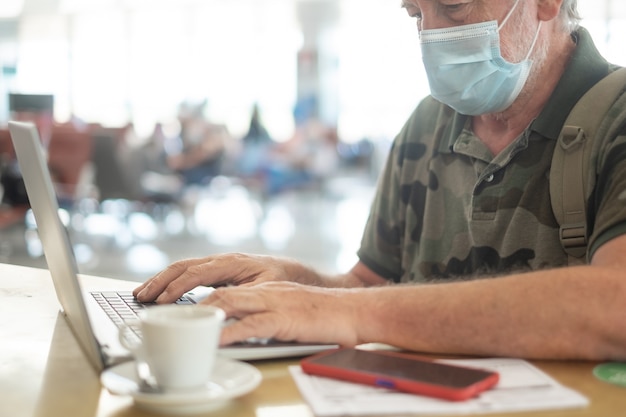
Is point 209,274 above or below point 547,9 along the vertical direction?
below

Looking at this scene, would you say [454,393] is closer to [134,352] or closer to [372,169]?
[134,352]

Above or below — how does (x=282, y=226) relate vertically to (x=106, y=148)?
below

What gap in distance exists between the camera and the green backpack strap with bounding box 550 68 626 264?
4.04 feet

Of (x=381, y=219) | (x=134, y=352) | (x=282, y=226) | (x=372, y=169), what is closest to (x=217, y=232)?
(x=282, y=226)

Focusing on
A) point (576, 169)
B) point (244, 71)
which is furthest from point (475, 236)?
point (244, 71)

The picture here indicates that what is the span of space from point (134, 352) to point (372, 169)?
38.0ft

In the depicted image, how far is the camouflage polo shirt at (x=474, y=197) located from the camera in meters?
1.36

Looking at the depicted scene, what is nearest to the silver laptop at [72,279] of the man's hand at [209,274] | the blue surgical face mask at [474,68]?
the man's hand at [209,274]

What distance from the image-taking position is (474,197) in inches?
58.7

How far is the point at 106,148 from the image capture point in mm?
6816

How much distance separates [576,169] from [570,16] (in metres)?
0.42

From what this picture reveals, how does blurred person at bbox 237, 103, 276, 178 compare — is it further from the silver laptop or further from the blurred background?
the silver laptop

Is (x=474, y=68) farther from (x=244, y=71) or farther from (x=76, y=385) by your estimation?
(x=244, y=71)

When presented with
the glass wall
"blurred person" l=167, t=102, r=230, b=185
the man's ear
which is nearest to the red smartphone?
the man's ear
